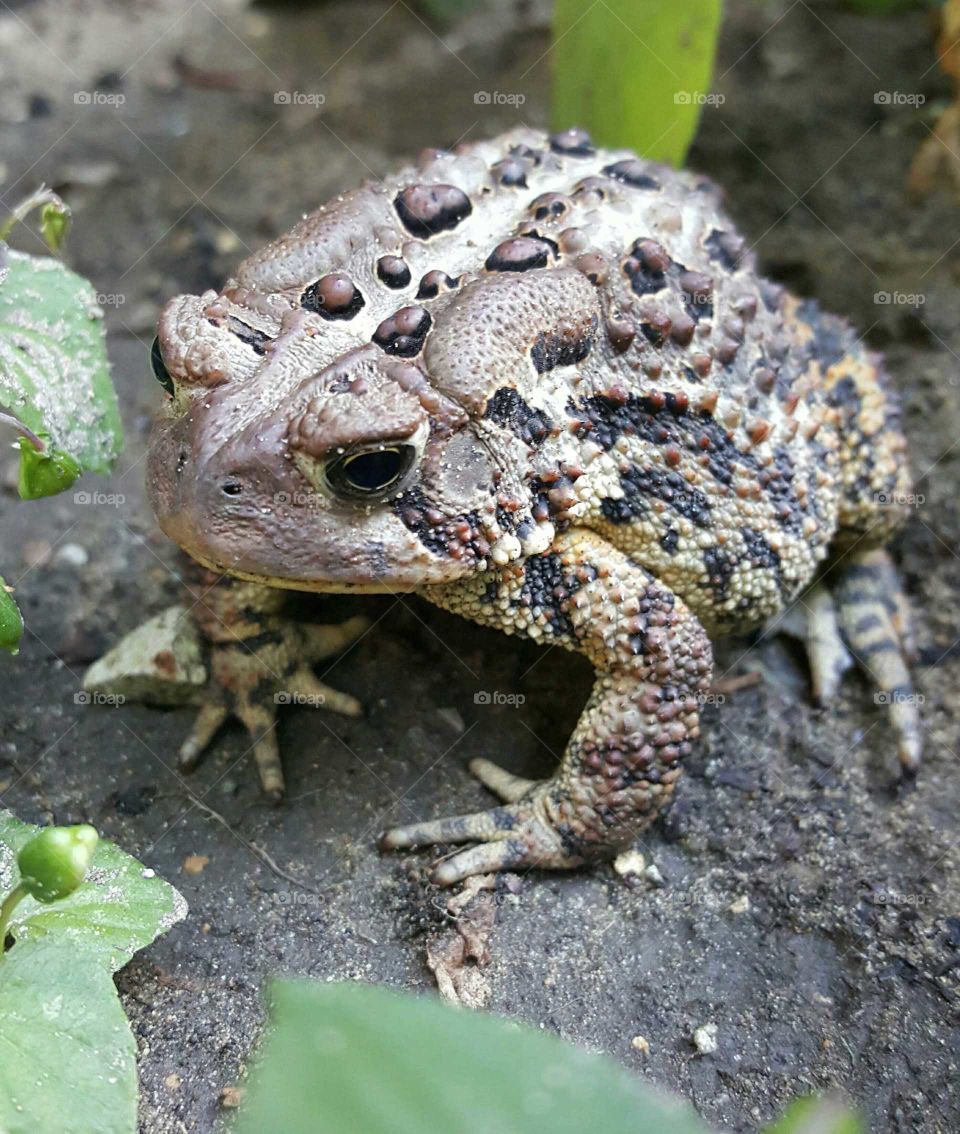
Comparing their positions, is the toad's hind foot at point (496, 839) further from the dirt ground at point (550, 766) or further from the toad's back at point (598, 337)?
the toad's back at point (598, 337)

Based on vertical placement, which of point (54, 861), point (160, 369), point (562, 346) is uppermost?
point (562, 346)

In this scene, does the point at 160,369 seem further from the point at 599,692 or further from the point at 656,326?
the point at 599,692

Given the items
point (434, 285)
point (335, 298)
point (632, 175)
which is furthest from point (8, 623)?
point (632, 175)

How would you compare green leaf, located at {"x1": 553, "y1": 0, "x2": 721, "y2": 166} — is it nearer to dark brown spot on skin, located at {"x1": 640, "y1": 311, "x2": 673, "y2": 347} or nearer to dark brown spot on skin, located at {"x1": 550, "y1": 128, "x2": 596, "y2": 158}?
dark brown spot on skin, located at {"x1": 550, "y1": 128, "x2": 596, "y2": 158}

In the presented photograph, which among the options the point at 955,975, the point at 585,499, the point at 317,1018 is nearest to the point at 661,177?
the point at 585,499

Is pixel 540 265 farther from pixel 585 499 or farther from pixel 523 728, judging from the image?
pixel 523 728

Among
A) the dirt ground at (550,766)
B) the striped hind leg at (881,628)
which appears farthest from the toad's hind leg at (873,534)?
the dirt ground at (550,766)

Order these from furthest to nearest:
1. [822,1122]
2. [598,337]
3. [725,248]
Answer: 1. [725,248]
2. [598,337]
3. [822,1122]
